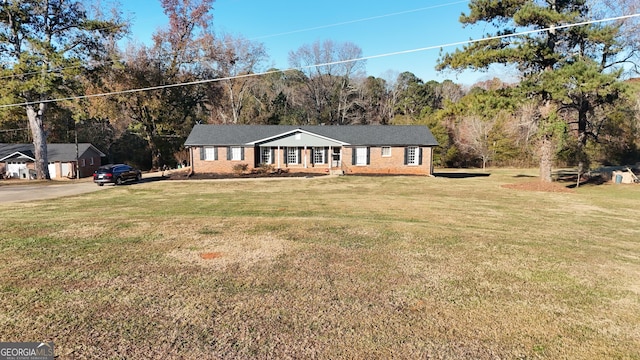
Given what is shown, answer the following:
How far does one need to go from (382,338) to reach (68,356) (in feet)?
11.3

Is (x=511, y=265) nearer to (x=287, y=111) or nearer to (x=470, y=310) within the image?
(x=470, y=310)

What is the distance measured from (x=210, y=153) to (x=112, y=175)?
26.5 feet

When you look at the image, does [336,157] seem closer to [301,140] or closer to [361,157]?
[361,157]

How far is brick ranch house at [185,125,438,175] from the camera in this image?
30812mm

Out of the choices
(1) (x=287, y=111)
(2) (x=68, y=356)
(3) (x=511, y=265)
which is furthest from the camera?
(1) (x=287, y=111)

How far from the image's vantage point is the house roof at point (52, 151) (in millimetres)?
39281

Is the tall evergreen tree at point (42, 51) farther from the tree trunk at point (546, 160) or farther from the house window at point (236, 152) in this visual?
the tree trunk at point (546, 160)

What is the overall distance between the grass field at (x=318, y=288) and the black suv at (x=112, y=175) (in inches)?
636

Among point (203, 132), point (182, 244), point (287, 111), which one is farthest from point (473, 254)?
point (287, 111)

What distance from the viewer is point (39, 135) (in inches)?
1184

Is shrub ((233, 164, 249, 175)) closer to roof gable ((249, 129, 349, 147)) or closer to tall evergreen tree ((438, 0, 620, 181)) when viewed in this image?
roof gable ((249, 129, 349, 147))

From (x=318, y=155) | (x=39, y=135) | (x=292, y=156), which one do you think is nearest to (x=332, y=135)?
(x=318, y=155)

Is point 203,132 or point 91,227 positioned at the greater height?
point 203,132

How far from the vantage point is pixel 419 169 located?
102 feet
